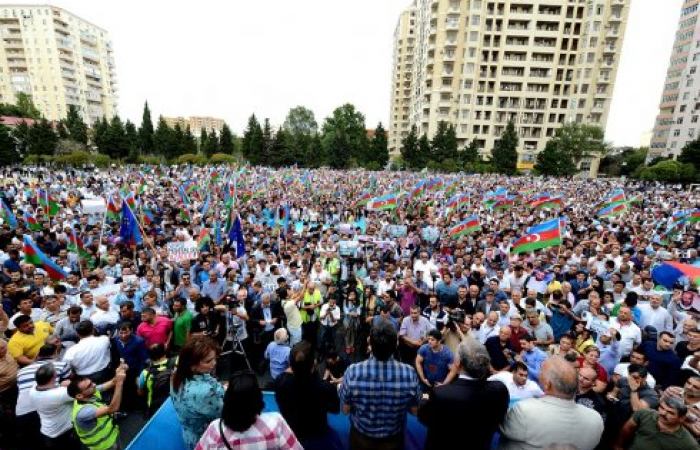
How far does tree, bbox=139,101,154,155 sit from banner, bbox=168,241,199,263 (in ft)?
199

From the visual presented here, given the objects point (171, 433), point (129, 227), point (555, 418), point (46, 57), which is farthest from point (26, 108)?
point (555, 418)

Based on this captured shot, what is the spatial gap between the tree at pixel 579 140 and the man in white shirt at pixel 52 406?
2429 inches

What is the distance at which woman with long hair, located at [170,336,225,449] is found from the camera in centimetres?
257

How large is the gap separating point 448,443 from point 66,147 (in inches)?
2410

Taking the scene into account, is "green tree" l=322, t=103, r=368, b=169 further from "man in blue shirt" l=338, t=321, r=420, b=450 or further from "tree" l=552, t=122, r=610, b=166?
"man in blue shirt" l=338, t=321, r=420, b=450

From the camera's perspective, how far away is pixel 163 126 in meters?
59.2

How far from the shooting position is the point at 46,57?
7506cm

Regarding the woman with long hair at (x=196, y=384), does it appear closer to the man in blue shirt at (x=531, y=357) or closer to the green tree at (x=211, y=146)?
the man in blue shirt at (x=531, y=357)

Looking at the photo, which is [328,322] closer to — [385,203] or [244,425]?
[244,425]

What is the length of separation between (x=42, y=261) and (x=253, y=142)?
54.1 m

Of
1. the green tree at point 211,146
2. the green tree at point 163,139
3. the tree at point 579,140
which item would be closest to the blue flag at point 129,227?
the green tree at point 211,146

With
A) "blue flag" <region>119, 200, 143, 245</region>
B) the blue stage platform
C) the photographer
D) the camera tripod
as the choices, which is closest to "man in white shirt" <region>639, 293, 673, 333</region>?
the blue stage platform

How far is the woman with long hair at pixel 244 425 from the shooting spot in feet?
6.55

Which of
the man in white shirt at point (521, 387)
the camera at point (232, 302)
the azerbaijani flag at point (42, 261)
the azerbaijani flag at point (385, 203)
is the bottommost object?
the camera at point (232, 302)
